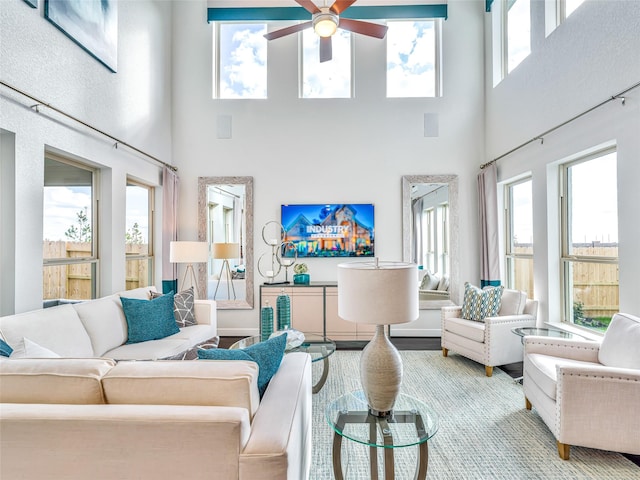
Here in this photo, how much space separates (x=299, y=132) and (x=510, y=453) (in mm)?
4395

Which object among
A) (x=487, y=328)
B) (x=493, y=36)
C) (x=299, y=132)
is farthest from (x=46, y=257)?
(x=493, y=36)

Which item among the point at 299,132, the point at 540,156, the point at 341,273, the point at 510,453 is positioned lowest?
the point at 510,453

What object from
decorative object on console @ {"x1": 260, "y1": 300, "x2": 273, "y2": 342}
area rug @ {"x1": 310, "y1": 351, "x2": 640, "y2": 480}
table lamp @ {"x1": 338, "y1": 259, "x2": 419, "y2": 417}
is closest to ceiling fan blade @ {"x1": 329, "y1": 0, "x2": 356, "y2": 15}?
table lamp @ {"x1": 338, "y1": 259, "x2": 419, "y2": 417}

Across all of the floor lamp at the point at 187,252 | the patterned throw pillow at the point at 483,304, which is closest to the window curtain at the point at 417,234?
the patterned throw pillow at the point at 483,304

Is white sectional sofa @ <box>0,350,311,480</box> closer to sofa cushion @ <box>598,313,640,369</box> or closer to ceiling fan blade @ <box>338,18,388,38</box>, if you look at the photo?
sofa cushion @ <box>598,313,640,369</box>

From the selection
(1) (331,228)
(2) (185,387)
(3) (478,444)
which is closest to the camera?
(2) (185,387)

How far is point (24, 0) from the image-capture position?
2555 millimetres

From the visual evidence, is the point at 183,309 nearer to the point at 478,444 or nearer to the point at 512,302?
the point at 478,444

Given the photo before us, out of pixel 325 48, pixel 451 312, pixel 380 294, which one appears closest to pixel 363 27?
pixel 325 48

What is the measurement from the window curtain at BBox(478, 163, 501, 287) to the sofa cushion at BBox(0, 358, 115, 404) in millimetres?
4530

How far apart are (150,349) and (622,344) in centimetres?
350

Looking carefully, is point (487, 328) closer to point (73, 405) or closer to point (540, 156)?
point (540, 156)

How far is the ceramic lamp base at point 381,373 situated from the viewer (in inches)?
62.6

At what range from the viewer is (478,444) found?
2.30 metres
